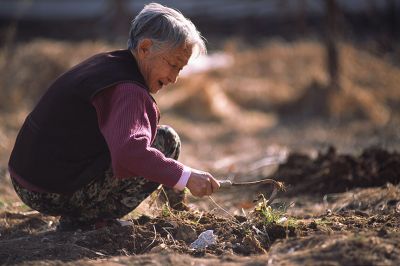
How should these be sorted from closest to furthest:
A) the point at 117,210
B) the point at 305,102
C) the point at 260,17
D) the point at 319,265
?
the point at 319,265 < the point at 117,210 < the point at 305,102 < the point at 260,17

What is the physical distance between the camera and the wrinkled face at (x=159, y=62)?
340cm

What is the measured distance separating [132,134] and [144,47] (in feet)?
1.66

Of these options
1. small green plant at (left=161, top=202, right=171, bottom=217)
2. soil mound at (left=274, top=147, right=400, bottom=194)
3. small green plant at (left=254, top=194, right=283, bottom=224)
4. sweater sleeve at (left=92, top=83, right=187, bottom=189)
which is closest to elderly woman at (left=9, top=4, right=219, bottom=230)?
sweater sleeve at (left=92, top=83, right=187, bottom=189)

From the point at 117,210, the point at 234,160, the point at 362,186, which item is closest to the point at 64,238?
the point at 117,210

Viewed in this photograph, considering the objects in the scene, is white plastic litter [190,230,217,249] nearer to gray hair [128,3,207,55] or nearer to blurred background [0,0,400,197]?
gray hair [128,3,207,55]

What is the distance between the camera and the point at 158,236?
3631 millimetres

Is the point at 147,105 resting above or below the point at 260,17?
above

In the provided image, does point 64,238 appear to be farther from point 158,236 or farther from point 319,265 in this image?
point 319,265

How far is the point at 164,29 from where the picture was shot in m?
3.37

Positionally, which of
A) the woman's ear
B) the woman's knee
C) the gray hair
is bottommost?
the woman's knee

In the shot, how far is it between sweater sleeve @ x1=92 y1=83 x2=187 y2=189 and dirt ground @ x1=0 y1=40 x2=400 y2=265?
398mm

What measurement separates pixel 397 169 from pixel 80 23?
11.8 meters

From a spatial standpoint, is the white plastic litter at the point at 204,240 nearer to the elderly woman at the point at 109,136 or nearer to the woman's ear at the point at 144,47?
the elderly woman at the point at 109,136

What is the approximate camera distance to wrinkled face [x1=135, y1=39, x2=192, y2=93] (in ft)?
11.2
